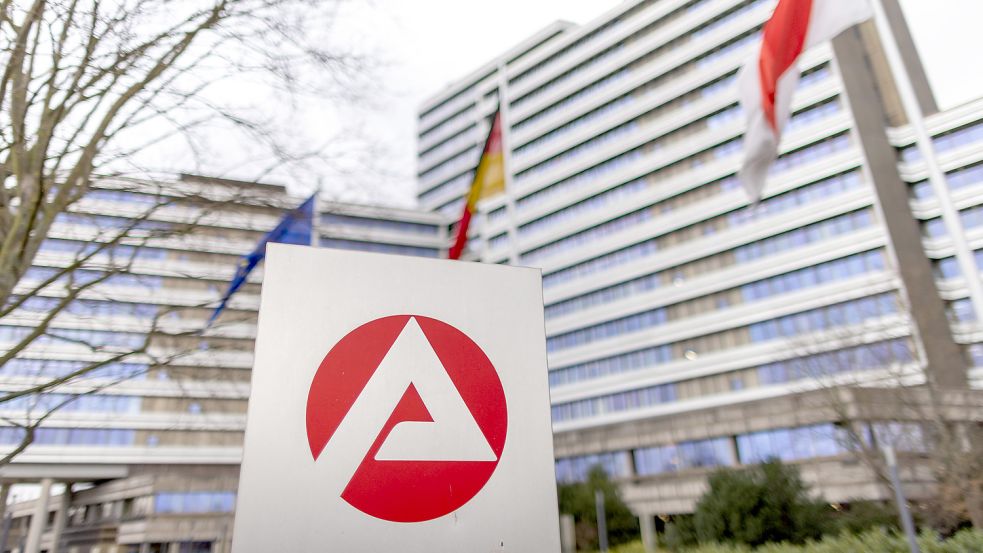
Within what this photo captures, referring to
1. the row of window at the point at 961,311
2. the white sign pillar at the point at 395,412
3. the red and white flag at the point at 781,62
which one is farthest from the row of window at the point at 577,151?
the white sign pillar at the point at 395,412

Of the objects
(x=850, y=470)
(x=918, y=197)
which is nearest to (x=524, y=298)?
(x=850, y=470)

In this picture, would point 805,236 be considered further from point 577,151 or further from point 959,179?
point 577,151

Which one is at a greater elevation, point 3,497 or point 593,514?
point 3,497

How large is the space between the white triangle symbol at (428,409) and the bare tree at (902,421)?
2045cm

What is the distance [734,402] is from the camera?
1673 inches

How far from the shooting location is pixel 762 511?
69.8 ft

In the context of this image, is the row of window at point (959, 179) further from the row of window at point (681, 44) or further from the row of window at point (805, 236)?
the row of window at point (681, 44)

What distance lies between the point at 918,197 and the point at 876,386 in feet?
77.9

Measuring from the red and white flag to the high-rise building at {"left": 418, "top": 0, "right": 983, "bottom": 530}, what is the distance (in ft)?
76.0

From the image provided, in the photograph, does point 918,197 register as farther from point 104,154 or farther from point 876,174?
point 104,154

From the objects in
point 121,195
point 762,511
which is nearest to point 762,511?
point 762,511

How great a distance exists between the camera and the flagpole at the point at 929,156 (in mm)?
38438

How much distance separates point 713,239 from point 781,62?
145 feet

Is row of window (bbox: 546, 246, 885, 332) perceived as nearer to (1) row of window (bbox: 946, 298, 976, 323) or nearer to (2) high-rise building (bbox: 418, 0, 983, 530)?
(2) high-rise building (bbox: 418, 0, 983, 530)
